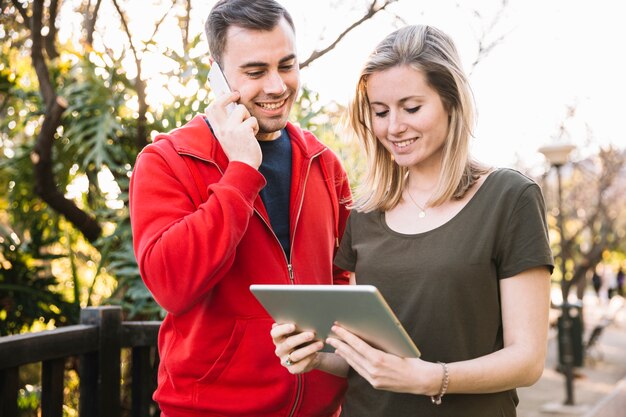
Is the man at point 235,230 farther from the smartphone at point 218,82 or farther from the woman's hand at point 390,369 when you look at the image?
the woman's hand at point 390,369

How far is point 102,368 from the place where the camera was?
3.28 m

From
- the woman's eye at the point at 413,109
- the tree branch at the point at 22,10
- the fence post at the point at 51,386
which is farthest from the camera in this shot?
the tree branch at the point at 22,10

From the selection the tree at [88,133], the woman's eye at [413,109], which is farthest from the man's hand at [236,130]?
the tree at [88,133]

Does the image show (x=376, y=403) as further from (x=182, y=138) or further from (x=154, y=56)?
(x=154, y=56)

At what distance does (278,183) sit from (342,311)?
96cm

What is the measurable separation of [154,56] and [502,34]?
3.46 m

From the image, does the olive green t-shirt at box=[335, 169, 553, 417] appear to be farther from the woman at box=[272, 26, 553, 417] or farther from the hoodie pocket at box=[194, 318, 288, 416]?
the hoodie pocket at box=[194, 318, 288, 416]

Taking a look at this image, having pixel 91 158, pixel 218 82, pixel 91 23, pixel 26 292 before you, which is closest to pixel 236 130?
pixel 218 82

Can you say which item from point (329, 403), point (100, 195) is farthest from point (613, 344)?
point (329, 403)

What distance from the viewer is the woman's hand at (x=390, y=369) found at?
1.92 metres

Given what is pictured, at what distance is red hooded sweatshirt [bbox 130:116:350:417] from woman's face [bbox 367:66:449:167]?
468mm

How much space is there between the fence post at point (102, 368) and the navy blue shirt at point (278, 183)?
1141 mm

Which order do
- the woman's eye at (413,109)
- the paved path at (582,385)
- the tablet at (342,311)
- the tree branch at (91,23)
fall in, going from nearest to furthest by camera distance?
the tablet at (342,311) → the woman's eye at (413,109) → the tree branch at (91,23) → the paved path at (582,385)

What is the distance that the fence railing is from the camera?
106 inches
